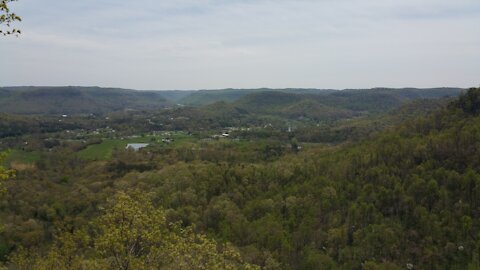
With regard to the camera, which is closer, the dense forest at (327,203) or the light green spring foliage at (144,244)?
the light green spring foliage at (144,244)

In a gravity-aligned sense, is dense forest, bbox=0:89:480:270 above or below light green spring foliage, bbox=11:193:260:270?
below

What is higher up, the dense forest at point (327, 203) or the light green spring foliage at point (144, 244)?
the light green spring foliage at point (144, 244)

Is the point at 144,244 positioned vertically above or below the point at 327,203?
above

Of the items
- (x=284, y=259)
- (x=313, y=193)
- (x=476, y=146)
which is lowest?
(x=284, y=259)

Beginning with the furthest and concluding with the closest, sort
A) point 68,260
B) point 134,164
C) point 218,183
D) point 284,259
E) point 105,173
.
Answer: point 134,164
point 105,173
point 218,183
point 284,259
point 68,260

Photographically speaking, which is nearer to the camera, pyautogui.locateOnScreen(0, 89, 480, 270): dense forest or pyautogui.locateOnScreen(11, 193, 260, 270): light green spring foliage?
pyautogui.locateOnScreen(11, 193, 260, 270): light green spring foliage

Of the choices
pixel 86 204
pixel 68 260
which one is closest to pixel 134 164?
pixel 86 204

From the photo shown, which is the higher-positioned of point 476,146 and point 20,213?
point 476,146

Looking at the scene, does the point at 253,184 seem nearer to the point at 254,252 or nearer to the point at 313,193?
the point at 313,193

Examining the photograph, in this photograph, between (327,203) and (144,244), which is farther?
(327,203)

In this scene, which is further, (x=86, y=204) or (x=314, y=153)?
(x=314, y=153)

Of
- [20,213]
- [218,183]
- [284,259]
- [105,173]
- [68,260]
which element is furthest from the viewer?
[105,173]
